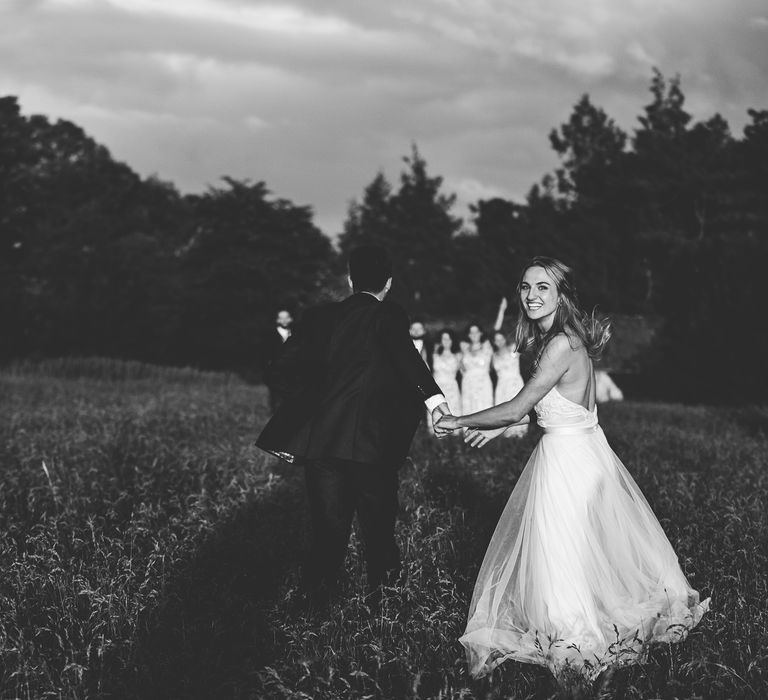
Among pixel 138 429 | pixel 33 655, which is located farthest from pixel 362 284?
pixel 138 429

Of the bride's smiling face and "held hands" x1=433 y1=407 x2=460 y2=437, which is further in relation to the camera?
"held hands" x1=433 y1=407 x2=460 y2=437

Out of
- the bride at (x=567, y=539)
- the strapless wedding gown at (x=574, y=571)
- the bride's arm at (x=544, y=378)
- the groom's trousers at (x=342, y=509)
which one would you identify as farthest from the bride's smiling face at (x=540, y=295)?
the groom's trousers at (x=342, y=509)

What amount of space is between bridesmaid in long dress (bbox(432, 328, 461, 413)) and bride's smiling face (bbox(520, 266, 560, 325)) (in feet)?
31.5

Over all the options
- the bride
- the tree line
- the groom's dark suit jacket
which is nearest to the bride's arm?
the bride

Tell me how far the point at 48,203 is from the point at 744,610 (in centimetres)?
4681

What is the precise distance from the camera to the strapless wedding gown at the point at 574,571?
3711mm

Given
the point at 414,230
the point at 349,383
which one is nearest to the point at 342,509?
the point at 349,383

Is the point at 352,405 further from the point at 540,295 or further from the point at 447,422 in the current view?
the point at 540,295

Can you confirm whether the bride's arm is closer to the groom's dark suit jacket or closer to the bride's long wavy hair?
the bride's long wavy hair

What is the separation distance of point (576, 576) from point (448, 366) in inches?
398

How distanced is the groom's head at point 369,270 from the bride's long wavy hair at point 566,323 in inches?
29.6

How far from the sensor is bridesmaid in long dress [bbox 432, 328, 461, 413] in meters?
13.8

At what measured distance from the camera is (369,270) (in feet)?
14.0

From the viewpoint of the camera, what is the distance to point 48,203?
1768 inches
